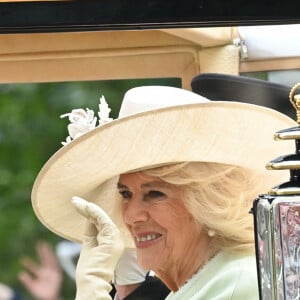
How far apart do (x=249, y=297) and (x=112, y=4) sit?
1.71ft

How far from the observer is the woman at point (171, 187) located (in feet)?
5.10

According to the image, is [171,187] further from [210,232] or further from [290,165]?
[290,165]

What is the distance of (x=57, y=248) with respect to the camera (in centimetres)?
159

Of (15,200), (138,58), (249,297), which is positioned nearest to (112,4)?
(138,58)

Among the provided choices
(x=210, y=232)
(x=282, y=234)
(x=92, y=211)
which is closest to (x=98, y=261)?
(x=92, y=211)

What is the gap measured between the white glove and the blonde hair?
118mm

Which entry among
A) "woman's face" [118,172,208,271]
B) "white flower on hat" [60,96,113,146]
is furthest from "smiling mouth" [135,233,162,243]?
"white flower on hat" [60,96,113,146]

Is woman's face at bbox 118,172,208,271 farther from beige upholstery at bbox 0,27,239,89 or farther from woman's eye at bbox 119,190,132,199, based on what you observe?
beige upholstery at bbox 0,27,239,89

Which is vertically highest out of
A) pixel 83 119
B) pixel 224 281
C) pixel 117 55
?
pixel 117 55

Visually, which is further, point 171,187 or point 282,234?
point 171,187

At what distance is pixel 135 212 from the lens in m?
1.58

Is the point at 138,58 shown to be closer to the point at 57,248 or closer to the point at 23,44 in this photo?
the point at 23,44

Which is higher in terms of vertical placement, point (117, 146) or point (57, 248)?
point (117, 146)

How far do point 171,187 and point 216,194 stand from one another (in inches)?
2.9
